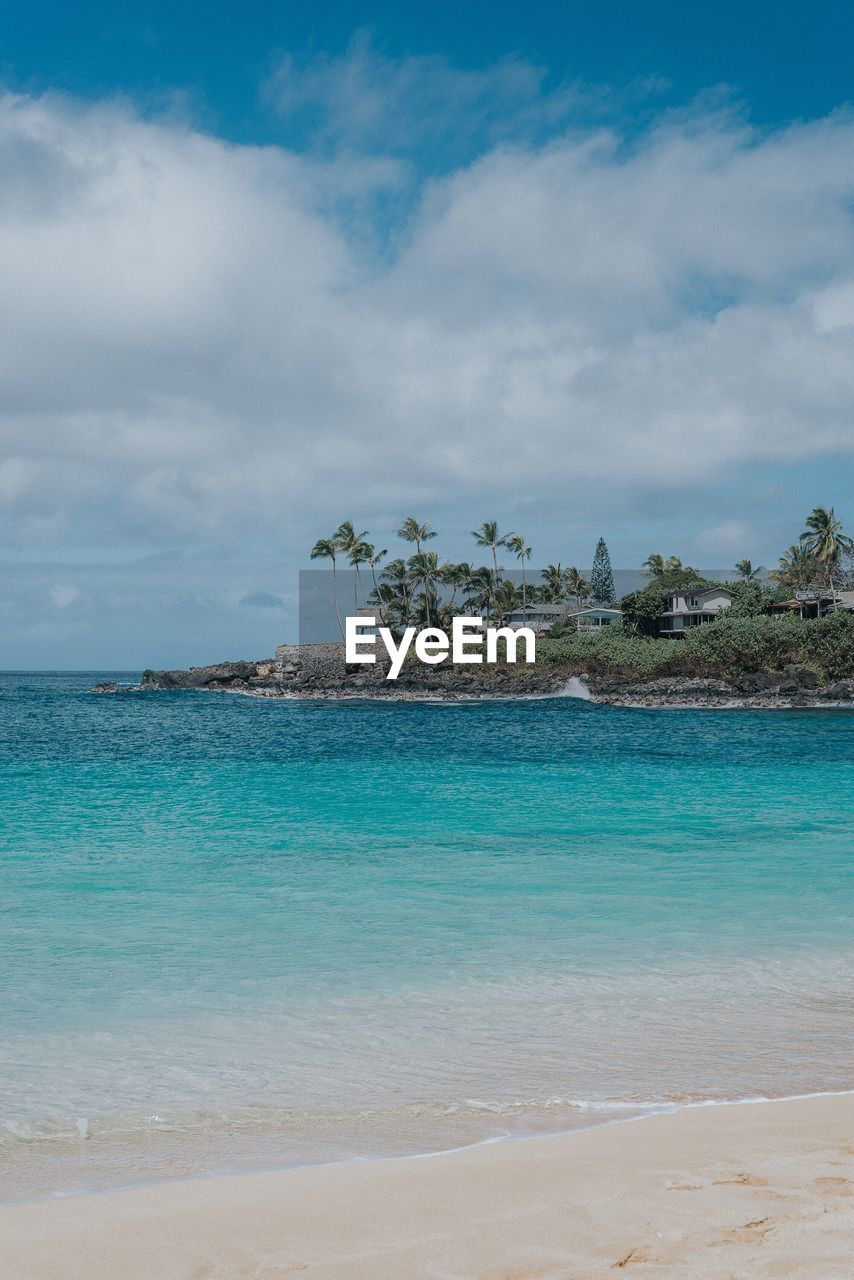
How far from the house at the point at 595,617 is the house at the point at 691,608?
34.8 ft

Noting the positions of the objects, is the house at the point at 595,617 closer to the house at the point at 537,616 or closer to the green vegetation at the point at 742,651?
the house at the point at 537,616

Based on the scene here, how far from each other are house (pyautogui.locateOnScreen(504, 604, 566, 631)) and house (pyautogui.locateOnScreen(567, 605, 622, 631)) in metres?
2.19

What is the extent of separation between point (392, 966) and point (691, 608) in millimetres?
87504

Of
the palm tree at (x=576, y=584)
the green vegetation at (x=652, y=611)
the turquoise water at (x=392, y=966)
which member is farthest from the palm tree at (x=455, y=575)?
the turquoise water at (x=392, y=966)

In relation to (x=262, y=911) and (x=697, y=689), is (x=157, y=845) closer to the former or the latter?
(x=262, y=911)

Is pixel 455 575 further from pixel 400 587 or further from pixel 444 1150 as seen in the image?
pixel 444 1150

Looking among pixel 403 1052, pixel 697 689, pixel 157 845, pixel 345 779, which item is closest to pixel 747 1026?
pixel 403 1052

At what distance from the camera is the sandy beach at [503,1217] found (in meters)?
3.62

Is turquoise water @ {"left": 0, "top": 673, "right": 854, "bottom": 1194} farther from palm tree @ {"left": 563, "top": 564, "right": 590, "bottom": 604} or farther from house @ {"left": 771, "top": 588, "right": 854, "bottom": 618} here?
palm tree @ {"left": 563, "top": 564, "right": 590, "bottom": 604}

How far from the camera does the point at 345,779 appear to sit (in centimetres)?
2412

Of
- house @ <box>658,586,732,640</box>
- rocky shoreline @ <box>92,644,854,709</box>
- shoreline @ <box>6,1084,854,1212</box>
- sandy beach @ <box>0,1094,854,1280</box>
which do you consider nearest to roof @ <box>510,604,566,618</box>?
house @ <box>658,586,732,640</box>

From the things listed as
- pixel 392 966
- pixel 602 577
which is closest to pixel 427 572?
pixel 602 577

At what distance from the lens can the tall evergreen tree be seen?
448 feet

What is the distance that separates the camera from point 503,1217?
4055 millimetres
